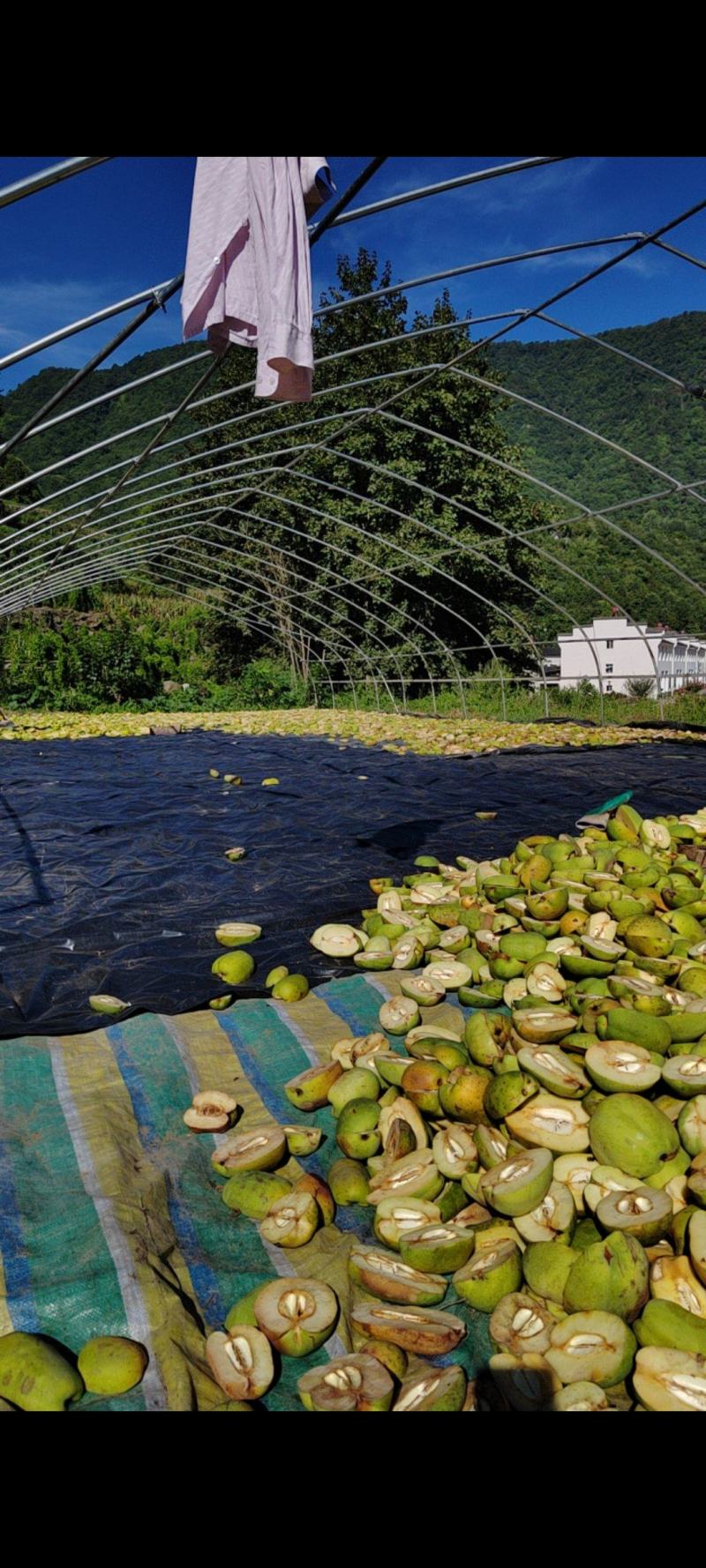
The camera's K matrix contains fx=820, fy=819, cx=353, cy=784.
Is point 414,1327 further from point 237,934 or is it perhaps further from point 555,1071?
point 237,934

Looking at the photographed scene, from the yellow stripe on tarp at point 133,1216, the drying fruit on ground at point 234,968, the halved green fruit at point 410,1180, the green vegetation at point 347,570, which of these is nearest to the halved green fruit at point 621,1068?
the halved green fruit at point 410,1180

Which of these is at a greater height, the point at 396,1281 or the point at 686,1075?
the point at 686,1075

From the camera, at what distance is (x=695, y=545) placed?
98.9 feet

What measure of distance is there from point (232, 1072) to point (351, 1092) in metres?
0.48

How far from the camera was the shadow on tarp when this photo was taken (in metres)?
3.31

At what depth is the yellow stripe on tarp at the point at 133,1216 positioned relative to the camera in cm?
135

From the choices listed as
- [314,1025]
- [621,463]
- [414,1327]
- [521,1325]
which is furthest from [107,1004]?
[621,463]

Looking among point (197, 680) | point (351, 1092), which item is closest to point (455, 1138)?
point (351, 1092)

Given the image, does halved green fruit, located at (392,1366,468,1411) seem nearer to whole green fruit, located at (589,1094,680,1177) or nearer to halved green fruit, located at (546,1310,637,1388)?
halved green fruit, located at (546,1310,637,1388)

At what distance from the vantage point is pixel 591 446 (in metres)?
47.6

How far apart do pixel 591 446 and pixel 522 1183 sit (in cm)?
5214
